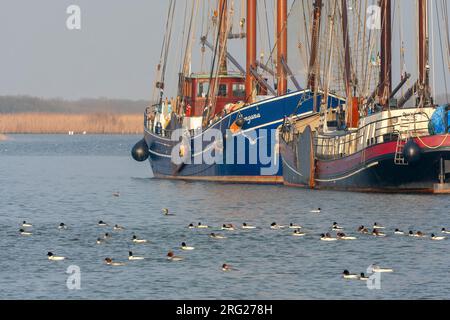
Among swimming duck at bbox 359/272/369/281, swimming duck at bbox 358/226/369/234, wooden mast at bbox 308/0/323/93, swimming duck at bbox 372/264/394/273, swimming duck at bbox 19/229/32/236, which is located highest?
wooden mast at bbox 308/0/323/93

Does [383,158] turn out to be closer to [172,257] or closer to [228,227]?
[228,227]

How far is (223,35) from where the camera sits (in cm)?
10031

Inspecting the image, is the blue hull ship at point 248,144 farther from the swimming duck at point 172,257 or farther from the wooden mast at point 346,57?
the swimming duck at point 172,257

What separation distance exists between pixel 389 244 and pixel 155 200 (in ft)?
94.8

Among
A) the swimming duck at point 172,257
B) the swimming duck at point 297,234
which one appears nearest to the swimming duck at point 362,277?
the swimming duck at point 172,257

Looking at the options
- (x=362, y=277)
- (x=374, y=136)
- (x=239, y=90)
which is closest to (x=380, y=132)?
(x=374, y=136)

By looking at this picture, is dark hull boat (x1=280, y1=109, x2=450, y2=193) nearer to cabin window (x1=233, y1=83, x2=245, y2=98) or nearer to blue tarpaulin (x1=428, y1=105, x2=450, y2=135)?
blue tarpaulin (x1=428, y1=105, x2=450, y2=135)

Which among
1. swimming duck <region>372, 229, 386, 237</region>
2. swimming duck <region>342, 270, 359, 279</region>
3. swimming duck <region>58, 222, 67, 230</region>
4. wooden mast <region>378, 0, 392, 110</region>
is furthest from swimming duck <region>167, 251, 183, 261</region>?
wooden mast <region>378, 0, 392, 110</region>

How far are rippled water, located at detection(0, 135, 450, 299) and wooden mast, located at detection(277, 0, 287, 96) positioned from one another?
31.1 ft

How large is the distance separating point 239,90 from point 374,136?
27.2m

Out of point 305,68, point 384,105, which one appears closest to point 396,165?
point 384,105

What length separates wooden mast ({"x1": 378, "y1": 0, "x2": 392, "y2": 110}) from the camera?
82644 millimetres
